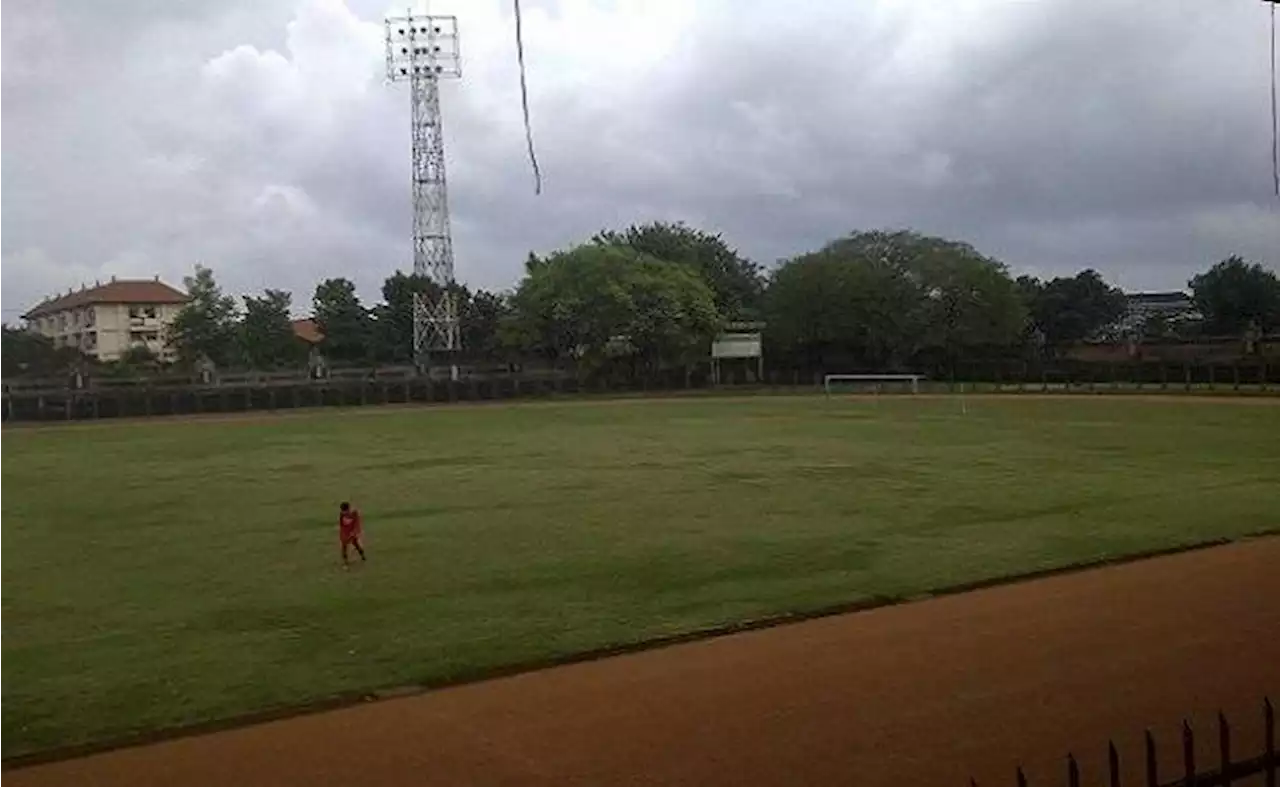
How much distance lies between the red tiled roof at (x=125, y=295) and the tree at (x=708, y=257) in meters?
38.3

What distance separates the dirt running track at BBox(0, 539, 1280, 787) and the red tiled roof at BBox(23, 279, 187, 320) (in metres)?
102

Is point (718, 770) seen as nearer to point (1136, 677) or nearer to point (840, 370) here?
point (1136, 677)

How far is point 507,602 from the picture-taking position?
13625 mm

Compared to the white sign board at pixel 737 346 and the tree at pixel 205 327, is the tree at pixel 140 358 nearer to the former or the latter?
the tree at pixel 205 327

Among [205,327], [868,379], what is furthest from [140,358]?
[868,379]

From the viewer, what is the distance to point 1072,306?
9775 cm

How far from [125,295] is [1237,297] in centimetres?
8608

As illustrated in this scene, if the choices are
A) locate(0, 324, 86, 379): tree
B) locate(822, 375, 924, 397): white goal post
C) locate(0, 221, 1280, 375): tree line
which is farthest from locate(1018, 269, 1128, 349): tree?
locate(0, 324, 86, 379): tree

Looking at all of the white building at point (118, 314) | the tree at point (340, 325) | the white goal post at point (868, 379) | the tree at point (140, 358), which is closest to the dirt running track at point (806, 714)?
the white goal post at point (868, 379)

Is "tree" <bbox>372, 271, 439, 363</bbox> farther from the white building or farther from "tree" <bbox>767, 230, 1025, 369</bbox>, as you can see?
"tree" <bbox>767, 230, 1025, 369</bbox>

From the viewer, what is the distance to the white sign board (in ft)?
249

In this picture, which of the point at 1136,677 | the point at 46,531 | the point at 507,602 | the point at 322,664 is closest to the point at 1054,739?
the point at 1136,677

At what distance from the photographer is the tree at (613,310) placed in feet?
242

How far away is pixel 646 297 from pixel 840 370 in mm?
12558
